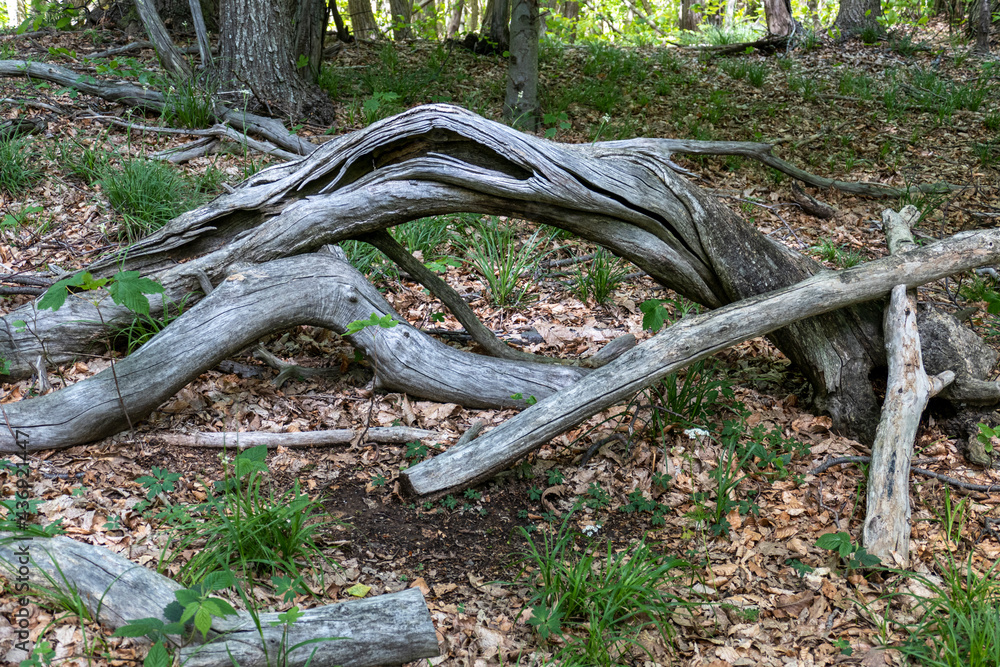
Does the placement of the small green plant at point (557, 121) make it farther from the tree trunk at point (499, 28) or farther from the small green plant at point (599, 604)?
the small green plant at point (599, 604)

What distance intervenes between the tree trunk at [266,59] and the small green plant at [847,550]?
6038 millimetres

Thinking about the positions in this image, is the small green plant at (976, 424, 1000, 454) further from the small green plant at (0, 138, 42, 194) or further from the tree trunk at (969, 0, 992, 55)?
the tree trunk at (969, 0, 992, 55)

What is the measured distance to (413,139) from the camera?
152 inches

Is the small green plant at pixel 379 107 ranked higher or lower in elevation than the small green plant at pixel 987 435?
higher

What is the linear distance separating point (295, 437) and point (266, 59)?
4768 millimetres

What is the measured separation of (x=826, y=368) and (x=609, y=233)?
1460mm

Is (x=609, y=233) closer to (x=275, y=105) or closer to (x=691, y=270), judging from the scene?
(x=691, y=270)

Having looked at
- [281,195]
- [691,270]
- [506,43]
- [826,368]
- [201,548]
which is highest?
[506,43]

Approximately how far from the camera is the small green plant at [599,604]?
2475 mm

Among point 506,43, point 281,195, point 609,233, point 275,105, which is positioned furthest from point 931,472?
point 506,43

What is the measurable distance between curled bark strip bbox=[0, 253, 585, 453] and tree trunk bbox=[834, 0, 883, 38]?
9.66 m

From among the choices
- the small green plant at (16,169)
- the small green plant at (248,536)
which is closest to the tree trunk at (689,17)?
the small green plant at (16,169)

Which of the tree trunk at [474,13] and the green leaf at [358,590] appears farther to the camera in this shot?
the tree trunk at [474,13]

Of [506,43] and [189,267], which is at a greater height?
[506,43]
